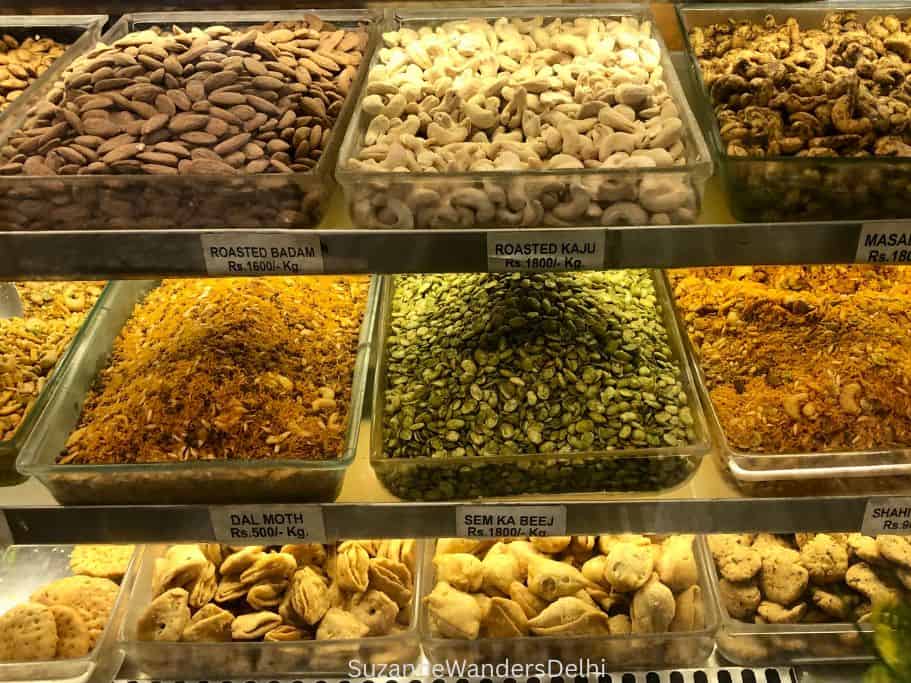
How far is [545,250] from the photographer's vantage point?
1089mm

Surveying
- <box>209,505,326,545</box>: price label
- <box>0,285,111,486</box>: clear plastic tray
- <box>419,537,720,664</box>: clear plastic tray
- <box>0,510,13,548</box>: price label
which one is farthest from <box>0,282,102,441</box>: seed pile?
<box>419,537,720,664</box>: clear plastic tray

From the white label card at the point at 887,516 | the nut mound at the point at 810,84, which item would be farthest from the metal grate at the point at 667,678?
the nut mound at the point at 810,84

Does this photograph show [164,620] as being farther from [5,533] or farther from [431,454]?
[431,454]

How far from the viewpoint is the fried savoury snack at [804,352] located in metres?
1.29

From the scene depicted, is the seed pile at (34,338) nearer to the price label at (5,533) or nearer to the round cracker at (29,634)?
the price label at (5,533)

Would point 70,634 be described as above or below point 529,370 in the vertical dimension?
below

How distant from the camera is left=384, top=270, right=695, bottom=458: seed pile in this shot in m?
1.30

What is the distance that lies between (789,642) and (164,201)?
4.21ft

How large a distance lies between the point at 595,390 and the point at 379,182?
49 cm

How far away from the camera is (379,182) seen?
108cm

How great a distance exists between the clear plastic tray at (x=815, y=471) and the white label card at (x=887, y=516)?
0.06 ft

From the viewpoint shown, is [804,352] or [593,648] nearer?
[804,352]

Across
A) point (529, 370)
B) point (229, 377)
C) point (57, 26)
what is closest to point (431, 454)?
point (529, 370)

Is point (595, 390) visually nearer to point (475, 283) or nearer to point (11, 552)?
point (475, 283)
